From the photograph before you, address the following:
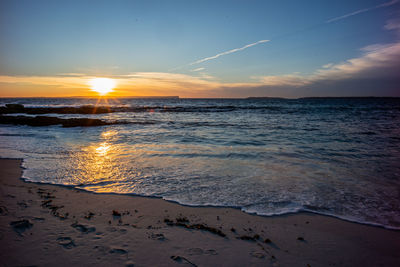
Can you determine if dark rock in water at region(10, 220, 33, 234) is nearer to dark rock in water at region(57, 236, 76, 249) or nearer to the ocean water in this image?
dark rock in water at region(57, 236, 76, 249)

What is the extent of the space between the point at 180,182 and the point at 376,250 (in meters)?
4.16

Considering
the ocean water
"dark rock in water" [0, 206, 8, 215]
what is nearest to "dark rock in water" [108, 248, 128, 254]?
the ocean water

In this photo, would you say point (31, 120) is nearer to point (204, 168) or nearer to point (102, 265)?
point (204, 168)

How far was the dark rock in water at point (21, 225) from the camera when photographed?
332 centimetres

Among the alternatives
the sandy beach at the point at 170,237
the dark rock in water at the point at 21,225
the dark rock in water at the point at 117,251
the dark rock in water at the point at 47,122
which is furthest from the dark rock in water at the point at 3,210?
the dark rock in water at the point at 47,122

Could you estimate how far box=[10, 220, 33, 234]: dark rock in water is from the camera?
3323 millimetres

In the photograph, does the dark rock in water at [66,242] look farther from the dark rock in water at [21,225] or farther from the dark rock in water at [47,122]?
the dark rock in water at [47,122]

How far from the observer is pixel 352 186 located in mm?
5645

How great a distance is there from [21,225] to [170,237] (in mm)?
2453

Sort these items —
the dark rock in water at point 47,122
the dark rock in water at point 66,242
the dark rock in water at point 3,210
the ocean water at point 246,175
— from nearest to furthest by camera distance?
the dark rock in water at point 66,242 < the dark rock in water at point 3,210 < the ocean water at point 246,175 < the dark rock in water at point 47,122

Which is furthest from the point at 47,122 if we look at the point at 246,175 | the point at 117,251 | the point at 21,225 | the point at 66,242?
the point at 117,251

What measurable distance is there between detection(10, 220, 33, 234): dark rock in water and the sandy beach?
0.04 feet

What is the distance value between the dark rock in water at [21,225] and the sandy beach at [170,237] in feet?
A: 0.04

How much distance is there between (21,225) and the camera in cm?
343
